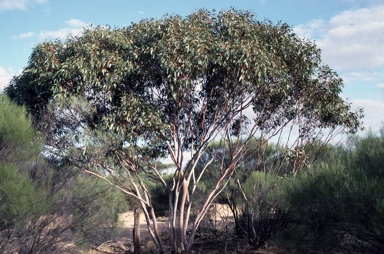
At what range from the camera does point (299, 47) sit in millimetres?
14258

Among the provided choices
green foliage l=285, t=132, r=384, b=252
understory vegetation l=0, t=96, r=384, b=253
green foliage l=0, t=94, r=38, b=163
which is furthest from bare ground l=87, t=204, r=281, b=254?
green foliage l=0, t=94, r=38, b=163

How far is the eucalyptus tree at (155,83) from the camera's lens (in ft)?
39.8

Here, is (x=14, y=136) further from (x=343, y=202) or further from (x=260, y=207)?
(x=260, y=207)

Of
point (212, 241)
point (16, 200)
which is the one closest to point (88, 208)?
point (16, 200)

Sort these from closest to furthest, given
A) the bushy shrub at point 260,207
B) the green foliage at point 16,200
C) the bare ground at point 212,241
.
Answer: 1. the green foliage at point 16,200
2. the bushy shrub at point 260,207
3. the bare ground at point 212,241

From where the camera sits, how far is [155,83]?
13.0 meters

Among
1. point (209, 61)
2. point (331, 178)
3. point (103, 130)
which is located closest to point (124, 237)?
point (103, 130)

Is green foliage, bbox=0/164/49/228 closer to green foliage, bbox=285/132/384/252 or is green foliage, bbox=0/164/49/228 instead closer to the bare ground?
green foliage, bbox=285/132/384/252

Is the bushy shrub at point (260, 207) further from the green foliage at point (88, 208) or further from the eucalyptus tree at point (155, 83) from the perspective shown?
the green foliage at point (88, 208)

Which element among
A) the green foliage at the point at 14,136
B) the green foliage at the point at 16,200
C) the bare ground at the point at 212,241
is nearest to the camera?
the green foliage at the point at 16,200

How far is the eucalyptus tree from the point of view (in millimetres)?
12125

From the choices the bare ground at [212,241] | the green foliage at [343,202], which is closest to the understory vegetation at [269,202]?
the green foliage at [343,202]

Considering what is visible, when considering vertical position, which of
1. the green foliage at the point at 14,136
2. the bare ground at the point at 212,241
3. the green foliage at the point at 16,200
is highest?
the green foliage at the point at 14,136

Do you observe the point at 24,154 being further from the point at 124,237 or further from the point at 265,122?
the point at 124,237
